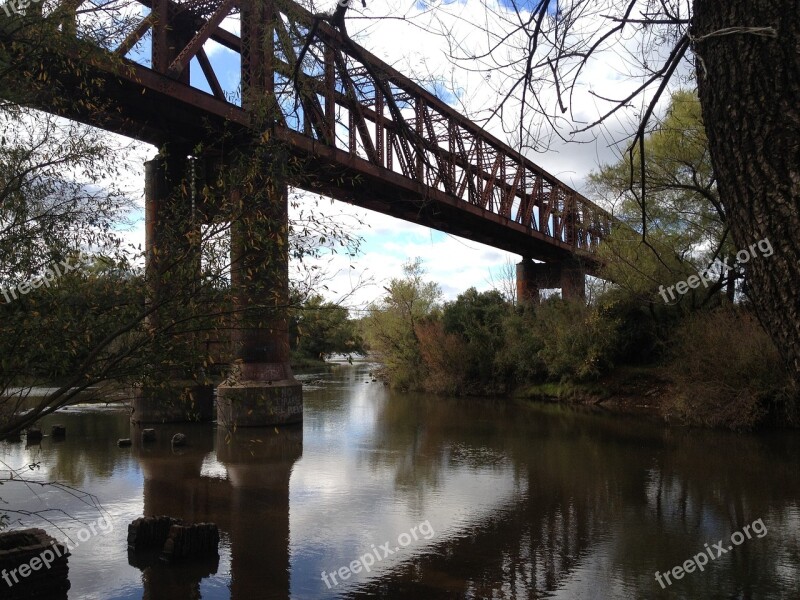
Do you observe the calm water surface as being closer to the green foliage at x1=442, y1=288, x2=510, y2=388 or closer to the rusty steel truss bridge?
the rusty steel truss bridge

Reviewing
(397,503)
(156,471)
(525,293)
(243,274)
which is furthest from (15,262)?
(525,293)

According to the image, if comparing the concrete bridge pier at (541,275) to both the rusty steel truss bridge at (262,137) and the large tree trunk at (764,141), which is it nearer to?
the rusty steel truss bridge at (262,137)

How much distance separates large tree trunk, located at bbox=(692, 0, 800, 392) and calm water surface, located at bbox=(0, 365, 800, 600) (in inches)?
225

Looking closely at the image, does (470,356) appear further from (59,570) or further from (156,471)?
(59,570)

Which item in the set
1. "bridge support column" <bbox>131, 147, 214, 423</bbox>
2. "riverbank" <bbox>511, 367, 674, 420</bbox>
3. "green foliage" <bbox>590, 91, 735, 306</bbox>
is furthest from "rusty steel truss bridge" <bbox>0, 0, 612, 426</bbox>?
"riverbank" <bbox>511, 367, 674, 420</bbox>

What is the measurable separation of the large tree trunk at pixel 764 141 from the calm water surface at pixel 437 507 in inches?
225

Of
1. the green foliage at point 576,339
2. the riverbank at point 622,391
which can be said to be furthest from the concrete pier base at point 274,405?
the green foliage at point 576,339

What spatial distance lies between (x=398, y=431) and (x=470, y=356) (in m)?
14.4

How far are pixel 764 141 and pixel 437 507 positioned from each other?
9405mm

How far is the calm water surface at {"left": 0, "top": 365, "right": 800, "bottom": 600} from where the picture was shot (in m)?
7.62

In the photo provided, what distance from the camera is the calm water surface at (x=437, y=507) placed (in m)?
7.62

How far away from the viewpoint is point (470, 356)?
3422 cm

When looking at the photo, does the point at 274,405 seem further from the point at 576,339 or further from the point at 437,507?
the point at 576,339

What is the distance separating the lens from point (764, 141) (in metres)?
2.40
